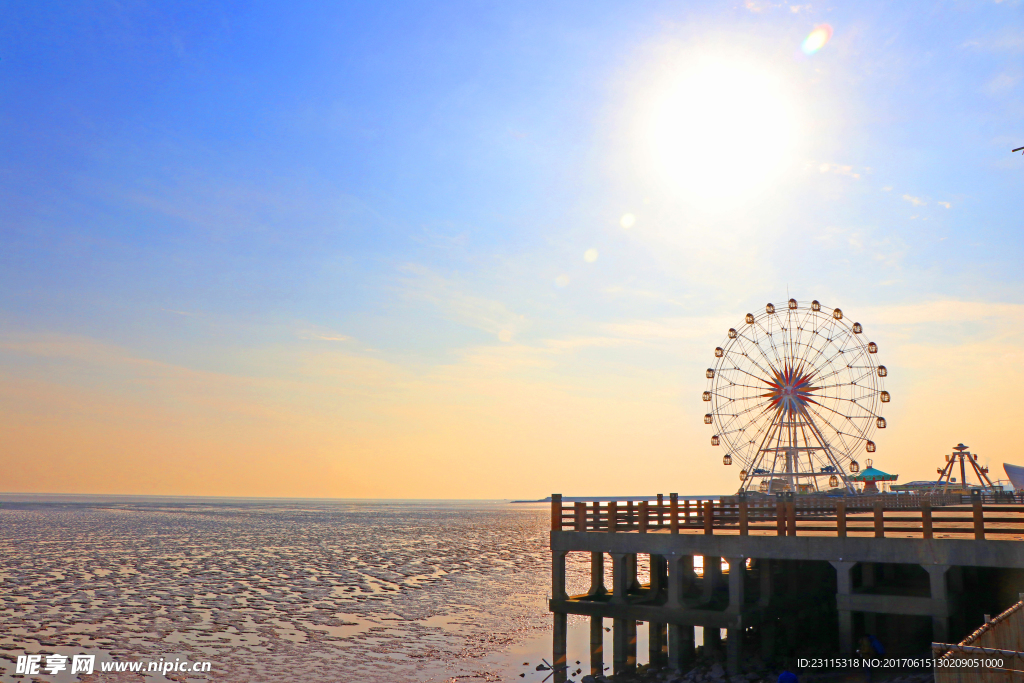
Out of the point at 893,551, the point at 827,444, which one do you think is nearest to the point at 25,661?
the point at 893,551

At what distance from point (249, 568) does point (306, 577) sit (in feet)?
18.6

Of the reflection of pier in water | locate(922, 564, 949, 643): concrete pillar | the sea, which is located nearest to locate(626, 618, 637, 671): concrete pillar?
the reflection of pier in water

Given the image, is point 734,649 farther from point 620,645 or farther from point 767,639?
point 620,645

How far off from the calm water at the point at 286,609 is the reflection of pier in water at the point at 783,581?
12.3ft

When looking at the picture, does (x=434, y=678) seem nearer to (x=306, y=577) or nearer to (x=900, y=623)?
(x=900, y=623)

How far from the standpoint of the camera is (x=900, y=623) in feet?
69.7

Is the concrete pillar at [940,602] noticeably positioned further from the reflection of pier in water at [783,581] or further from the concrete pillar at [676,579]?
the concrete pillar at [676,579]

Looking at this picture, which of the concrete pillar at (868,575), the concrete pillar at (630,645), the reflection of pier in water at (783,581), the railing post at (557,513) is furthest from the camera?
the railing post at (557,513)

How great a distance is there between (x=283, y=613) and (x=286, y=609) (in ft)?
3.27

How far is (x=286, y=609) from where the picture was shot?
32906 mm

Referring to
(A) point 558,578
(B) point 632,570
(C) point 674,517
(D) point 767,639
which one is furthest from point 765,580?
(A) point 558,578

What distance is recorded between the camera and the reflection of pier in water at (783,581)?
1773cm

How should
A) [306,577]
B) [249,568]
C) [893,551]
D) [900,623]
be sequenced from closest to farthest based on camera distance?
[893,551], [900,623], [306,577], [249,568]

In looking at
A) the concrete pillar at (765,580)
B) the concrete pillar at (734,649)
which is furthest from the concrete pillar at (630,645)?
the concrete pillar at (765,580)
